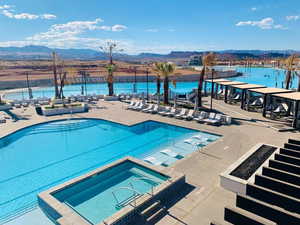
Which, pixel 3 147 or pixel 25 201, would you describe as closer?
pixel 25 201

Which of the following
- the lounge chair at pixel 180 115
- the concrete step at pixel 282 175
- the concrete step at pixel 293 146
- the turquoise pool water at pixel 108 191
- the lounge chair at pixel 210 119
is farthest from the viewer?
the lounge chair at pixel 180 115

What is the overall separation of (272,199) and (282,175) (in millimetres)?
1197

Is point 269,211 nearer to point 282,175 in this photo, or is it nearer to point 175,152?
point 282,175

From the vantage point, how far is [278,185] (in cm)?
656

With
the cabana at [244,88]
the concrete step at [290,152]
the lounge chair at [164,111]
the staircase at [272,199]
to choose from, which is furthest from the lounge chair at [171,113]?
the staircase at [272,199]

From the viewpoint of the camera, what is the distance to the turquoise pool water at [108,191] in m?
6.91

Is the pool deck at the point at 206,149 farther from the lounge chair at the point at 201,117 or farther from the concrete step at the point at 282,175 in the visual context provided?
the concrete step at the point at 282,175

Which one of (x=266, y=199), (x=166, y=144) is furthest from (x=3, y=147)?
(x=266, y=199)

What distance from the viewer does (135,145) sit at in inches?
508

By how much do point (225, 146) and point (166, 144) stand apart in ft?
10.8

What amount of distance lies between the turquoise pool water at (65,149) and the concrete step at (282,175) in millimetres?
4375

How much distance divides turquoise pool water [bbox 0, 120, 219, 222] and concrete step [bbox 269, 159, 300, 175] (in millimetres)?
4362

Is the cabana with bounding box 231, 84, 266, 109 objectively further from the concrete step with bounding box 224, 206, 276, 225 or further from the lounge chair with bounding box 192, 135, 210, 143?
the concrete step with bounding box 224, 206, 276, 225

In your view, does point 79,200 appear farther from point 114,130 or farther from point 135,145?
point 114,130
